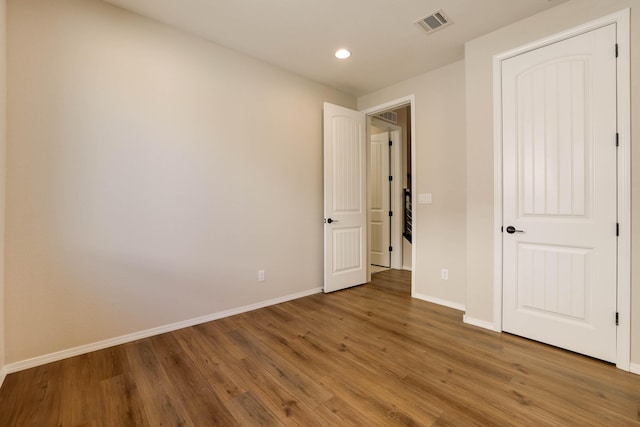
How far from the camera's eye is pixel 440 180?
322 centimetres

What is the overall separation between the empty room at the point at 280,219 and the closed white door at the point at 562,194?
1cm

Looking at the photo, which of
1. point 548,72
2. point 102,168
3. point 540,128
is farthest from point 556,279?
point 102,168

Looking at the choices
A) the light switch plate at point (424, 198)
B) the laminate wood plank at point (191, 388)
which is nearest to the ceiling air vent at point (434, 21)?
the light switch plate at point (424, 198)

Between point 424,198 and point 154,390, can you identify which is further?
point 424,198

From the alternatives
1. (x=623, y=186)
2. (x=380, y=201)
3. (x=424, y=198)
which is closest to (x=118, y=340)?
(x=424, y=198)

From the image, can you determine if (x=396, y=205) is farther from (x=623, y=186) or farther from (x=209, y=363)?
(x=209, y=363)

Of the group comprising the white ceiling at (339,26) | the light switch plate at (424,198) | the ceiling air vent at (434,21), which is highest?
the white ceiling at (339,26)

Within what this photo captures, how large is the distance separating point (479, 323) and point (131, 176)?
133 inches

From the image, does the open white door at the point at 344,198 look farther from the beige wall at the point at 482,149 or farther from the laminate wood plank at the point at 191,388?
the laminate wood plank at the point at 191,388

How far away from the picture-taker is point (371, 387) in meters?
1.73

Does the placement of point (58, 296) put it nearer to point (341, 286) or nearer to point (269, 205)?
point (269, 205)

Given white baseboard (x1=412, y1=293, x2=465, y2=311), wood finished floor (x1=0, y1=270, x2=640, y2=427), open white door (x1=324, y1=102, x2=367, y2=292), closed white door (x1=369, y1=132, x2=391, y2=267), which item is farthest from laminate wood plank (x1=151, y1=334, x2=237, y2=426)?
closed white door (x1=369, y1=132, x2=391, y2=267)

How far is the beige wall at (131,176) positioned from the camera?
1.94 meters

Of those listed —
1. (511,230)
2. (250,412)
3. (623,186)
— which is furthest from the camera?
(511,230)
